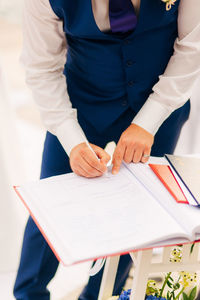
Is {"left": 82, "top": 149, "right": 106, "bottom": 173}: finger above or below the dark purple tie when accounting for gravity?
below

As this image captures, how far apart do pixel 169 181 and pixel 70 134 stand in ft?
1.10

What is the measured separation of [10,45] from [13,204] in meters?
3.19

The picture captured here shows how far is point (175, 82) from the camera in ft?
3.93

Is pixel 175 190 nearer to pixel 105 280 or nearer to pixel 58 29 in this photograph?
pixel 105 280

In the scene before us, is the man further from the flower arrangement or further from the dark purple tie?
the flower arrangement

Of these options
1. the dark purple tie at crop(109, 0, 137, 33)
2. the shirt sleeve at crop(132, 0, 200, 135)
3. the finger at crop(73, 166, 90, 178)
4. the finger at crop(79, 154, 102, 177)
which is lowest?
the finger at crop(73, 166, 90, 178)

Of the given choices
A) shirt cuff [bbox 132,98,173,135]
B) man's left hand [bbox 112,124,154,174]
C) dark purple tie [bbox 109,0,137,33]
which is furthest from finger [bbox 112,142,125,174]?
dark purple tie [bbox 109,0,137,33]

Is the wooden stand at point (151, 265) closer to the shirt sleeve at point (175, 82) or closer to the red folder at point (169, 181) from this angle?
the red folder at point (169, 181)

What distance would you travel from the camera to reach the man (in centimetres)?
111

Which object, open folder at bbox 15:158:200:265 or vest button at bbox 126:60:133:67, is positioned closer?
open folder at bbox 15:158:200:265

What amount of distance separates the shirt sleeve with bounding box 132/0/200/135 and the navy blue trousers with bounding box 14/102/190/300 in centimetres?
11

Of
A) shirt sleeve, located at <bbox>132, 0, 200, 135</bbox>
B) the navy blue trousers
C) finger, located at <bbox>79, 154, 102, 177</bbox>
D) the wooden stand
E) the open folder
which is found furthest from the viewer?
the navy blue trousers

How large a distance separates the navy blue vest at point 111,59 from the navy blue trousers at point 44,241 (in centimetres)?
5

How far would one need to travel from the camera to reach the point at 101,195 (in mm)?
963
